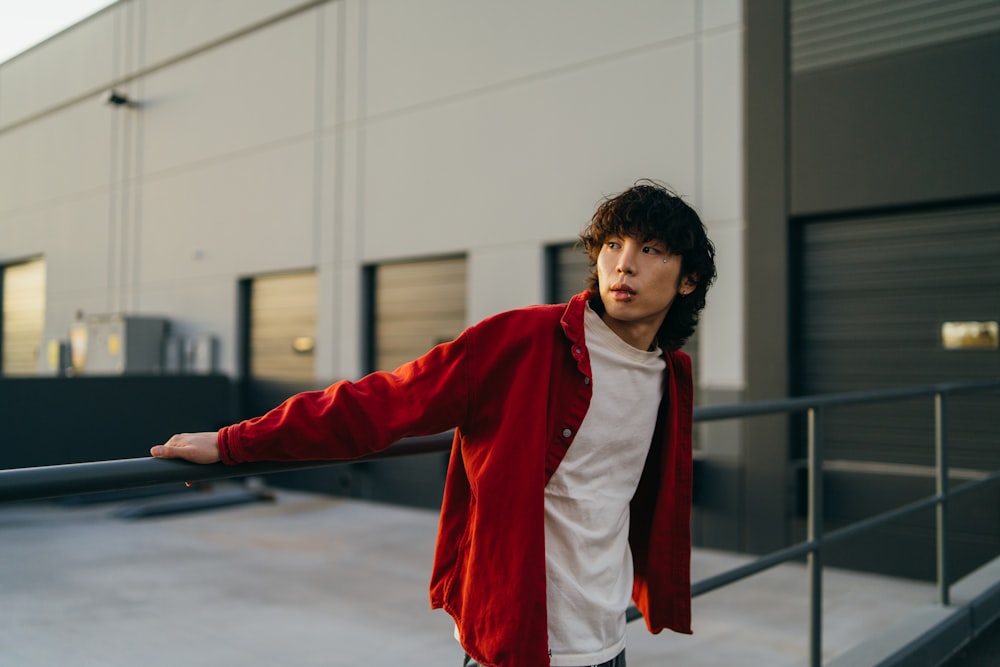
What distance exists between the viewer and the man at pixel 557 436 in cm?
154

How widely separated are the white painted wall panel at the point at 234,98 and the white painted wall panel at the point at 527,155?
1.61m

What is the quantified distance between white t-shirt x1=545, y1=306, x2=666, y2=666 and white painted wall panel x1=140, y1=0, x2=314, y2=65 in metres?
10.1

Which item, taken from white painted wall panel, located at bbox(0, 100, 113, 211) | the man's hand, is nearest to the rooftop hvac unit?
white painted wall panel, located at bbox(0, 100, 113, 211)

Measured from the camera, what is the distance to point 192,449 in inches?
59.1

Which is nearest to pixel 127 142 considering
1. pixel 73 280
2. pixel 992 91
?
pixel 73 280

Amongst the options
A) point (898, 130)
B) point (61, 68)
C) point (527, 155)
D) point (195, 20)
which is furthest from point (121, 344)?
point (898, 130)

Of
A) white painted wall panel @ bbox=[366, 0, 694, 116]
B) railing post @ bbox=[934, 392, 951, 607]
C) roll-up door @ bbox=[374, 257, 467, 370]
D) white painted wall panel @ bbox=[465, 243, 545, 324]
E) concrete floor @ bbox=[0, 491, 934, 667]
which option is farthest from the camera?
roll-up door @ bbox=[374, 257, 467, 370]

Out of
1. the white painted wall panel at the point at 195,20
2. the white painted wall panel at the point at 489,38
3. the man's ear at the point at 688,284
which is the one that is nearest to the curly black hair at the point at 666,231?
the man's ear at the point at 688,284

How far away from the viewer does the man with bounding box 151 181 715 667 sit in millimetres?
1542

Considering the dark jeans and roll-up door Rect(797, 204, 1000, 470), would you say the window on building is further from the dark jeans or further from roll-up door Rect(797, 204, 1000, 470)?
the dark jeans

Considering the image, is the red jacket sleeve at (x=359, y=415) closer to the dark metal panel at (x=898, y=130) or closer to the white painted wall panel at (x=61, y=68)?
the dark metal panel at (x=898, y=130)

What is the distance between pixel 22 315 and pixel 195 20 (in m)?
7.96

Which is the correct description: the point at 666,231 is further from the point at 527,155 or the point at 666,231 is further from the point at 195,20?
the point at 195,20

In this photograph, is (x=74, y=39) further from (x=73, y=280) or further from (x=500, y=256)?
(x=500, y=256)
